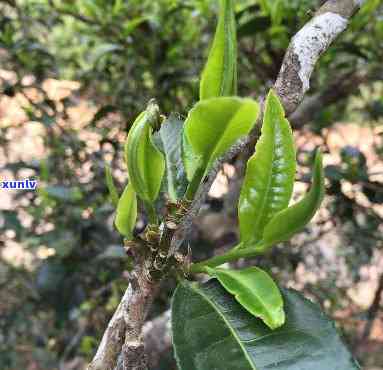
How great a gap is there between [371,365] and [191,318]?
7.56 feet

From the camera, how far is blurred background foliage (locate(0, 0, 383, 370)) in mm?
1471

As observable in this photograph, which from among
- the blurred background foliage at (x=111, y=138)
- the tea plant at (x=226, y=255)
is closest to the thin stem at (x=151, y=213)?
the tea plant at (x=226, y=255)

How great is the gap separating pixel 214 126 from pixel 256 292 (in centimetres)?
17

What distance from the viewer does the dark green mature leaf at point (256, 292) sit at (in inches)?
19.7

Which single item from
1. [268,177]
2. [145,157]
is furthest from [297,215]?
[145,157]

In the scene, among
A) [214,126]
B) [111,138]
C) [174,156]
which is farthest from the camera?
A: [111,138]

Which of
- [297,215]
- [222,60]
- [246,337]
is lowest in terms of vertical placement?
[246,337]

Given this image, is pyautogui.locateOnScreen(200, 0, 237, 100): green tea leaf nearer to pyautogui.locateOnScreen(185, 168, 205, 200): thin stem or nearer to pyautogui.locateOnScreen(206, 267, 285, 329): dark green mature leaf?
pyautogui.locateOnScreen(185, 168, 205, 200): thin stem

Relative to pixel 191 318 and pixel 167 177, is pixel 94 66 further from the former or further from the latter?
pixel 191 318

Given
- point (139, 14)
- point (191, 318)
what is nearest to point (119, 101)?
point (139, 14)

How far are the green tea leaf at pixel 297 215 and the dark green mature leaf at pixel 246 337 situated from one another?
0.08 m

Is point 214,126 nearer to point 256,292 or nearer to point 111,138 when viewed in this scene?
point 256,292

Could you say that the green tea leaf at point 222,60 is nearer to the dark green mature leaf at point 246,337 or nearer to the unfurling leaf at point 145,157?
the unfurling leaf at point 145,157

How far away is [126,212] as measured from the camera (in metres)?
0.58
